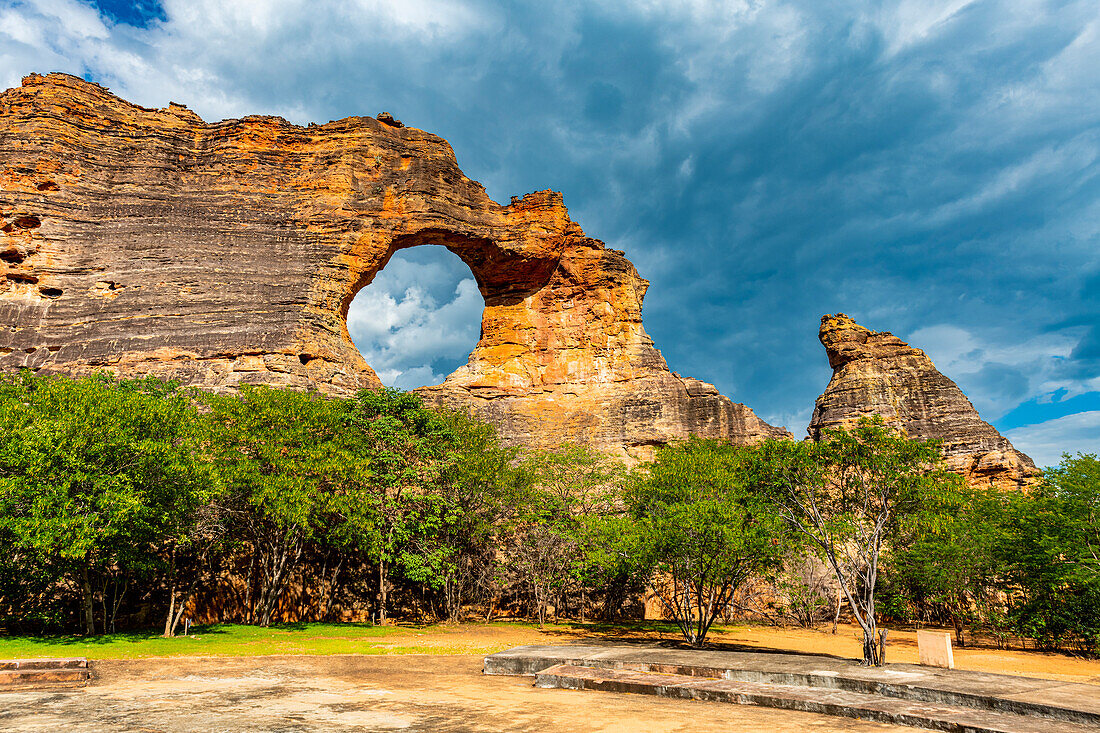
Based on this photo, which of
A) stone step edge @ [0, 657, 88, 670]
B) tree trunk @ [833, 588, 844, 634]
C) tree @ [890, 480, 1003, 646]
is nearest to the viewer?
stone step edge @ [0, 657, 88, 670]

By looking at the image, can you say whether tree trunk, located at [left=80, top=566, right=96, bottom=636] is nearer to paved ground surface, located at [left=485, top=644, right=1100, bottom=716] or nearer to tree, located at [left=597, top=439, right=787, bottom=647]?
paved ground surface, located at [left=485, top=644, right=1100, bottom=716]

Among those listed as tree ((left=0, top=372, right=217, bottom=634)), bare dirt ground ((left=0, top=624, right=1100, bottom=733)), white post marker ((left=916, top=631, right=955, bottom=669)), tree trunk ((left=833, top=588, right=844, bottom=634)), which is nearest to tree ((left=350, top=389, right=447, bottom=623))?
tree ((left=0, top=372, right=217, bottom=634))

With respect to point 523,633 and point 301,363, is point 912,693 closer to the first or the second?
point 523,633

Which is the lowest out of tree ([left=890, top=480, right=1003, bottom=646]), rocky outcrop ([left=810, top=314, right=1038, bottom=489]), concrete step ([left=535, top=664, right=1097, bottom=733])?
concrete step ([left=535, top=664, right=1097, bottom=733])

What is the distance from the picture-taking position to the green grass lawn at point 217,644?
15172mm

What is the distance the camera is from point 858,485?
1420 centimetres

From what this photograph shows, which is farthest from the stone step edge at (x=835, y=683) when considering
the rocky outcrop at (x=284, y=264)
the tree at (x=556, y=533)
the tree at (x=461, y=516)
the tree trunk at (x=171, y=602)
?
the rocky outcrop at (x=284, y=264)

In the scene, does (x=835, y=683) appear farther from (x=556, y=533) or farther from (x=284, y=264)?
(x=284, y=264)

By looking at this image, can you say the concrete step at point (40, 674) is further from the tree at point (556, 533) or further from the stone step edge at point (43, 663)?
the tree at point (556, 533)

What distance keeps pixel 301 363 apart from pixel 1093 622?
3643 cm

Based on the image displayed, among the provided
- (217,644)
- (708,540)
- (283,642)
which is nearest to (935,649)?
(708,540)

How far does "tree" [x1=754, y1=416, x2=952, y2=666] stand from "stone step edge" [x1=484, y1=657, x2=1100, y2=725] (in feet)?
5.91

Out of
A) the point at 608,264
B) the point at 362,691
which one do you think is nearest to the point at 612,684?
the point at 362,691

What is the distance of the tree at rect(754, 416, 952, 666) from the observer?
41.2 feet
